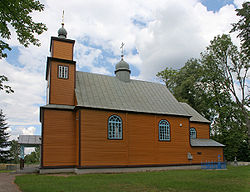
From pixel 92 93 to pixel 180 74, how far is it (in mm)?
21284

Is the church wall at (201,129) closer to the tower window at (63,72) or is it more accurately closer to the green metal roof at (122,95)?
the green metal roof at (122,95)

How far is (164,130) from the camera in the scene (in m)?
20.0

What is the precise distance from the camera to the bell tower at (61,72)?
58.6ft

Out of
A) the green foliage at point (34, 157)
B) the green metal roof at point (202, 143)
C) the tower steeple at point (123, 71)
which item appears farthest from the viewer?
the green foliage at point (34, 157)

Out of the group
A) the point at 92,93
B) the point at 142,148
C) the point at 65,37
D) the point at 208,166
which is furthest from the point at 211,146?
the point at 65,37

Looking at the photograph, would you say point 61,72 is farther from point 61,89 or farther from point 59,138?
point 59,138

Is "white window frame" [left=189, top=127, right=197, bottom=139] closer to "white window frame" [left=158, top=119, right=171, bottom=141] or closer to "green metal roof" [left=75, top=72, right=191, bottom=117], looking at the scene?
"green metal roof" [left=75, top=72, right=191, bottom=117]

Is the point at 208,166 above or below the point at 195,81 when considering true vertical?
below

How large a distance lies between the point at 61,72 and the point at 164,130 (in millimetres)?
9724

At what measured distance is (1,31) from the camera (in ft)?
26.7

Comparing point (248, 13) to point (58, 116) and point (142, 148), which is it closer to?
point (142, 148)

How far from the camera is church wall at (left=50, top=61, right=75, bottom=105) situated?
58.3ft

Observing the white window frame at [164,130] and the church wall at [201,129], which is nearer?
the white window frame at [164,130]

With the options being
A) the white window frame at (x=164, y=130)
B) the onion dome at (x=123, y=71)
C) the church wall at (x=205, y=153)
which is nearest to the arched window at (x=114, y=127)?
the white window frame at (x=164, y=130)
